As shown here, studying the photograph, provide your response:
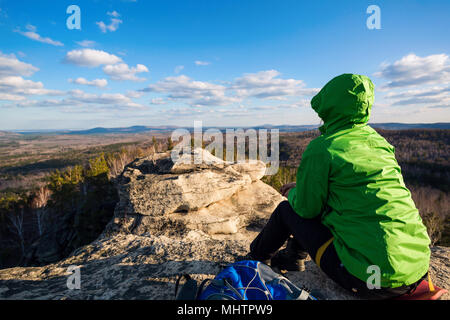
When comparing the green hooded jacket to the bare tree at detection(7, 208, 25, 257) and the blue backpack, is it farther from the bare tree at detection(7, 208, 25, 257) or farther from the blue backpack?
the bare tree at detection(7, 208, 25, 257)

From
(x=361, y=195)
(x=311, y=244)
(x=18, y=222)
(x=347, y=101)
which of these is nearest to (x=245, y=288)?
(x=311, y=244)

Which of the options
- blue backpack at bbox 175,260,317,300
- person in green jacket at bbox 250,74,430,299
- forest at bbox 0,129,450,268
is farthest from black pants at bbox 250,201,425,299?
forest at bbox 0,129,450,268

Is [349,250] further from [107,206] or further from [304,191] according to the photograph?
[107,206]

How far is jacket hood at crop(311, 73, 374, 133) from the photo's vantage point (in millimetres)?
2535

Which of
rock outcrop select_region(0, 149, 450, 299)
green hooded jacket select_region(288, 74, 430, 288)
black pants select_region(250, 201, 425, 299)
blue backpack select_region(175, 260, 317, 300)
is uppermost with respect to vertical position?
green hooded jacket select_region(288, 74, 430, 288)

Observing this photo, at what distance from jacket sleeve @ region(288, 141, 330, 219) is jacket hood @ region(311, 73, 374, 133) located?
466 millimetres

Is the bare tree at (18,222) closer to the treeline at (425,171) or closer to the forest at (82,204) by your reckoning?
the forest at (82,204)

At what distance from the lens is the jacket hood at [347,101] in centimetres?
254

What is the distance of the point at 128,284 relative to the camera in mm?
3291

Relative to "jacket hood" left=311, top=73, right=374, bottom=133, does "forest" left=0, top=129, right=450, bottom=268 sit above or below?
below

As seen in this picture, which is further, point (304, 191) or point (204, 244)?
point (204, 244)
